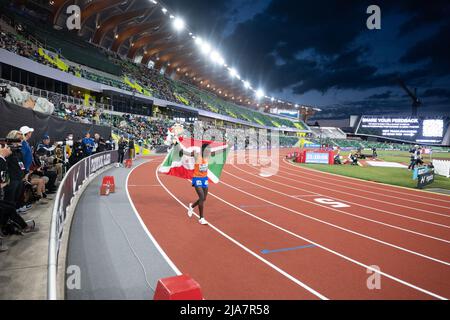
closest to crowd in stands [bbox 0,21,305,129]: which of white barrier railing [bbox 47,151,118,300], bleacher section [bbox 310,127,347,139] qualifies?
white barrier railing [bbox 47,151,118,300]

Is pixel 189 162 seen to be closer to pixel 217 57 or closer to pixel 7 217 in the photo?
pixel 7 217

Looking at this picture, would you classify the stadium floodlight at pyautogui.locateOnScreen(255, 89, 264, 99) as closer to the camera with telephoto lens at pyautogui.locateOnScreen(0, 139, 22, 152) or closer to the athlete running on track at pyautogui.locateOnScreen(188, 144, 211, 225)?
the athlete running on track at pyautogui.locateOnScreen(188, 144, 211, 225)

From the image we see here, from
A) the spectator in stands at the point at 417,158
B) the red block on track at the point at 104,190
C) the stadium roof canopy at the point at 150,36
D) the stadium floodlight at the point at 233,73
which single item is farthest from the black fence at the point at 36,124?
the stadium floodlight at the point at 233,73

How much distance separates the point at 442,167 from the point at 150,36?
4357 cm

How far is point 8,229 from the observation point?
5.76 meters

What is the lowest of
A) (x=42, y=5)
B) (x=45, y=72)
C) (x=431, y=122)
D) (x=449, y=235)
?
(x=449, y=235)

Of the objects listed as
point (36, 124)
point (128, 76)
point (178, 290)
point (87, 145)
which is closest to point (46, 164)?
point (36, 124)

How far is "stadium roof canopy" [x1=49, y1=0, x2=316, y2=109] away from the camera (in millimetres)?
35353

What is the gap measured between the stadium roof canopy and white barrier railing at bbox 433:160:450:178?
32.5 metres

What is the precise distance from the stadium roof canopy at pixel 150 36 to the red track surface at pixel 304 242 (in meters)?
31.7

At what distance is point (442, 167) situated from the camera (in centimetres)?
2008

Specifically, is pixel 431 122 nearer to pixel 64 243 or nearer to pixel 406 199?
pixel 406 199

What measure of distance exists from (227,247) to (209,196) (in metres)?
5.42

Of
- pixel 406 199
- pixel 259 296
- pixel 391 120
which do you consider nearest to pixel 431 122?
pixel 391 120
